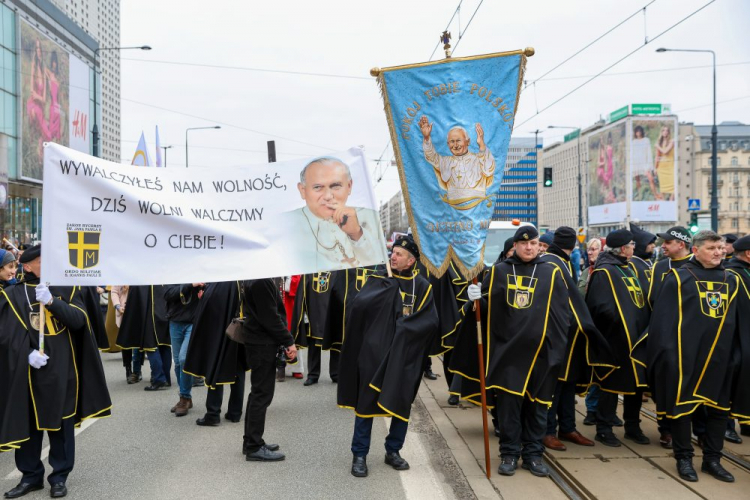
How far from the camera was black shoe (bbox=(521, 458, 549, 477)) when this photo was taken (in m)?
5.69

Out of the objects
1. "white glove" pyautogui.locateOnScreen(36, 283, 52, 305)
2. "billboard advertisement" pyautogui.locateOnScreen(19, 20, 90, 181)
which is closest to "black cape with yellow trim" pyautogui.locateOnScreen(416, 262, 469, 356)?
"white glove" pyautogui.locateOnScreen(36, 283, 52, 305)

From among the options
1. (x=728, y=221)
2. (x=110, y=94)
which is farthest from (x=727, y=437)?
(x=110, y=94)

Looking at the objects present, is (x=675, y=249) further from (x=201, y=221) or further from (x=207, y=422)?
(x=207, y=422)

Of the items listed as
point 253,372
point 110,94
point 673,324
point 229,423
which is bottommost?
point 229,423

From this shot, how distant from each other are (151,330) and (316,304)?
2269 millimetres

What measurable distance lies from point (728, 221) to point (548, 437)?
415ft

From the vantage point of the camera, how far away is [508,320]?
19.6 feet

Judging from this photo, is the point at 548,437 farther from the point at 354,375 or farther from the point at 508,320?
the point at 354,375

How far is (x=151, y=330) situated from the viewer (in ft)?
31.7

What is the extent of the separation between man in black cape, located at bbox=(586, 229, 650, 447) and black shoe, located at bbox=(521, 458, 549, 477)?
1.14 meters

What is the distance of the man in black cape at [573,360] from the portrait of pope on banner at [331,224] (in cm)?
160

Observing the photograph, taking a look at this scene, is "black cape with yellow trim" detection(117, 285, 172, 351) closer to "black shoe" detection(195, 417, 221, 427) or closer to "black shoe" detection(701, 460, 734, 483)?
"black shoe" detection(195, 417, 221, 427)

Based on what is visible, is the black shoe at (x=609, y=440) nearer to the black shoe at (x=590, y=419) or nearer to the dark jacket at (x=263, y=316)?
the black shoe at (x=590, y=419)

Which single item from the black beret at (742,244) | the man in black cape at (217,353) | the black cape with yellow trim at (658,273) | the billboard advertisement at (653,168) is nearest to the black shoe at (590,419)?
the black cape with yellow trim at (658,273)
